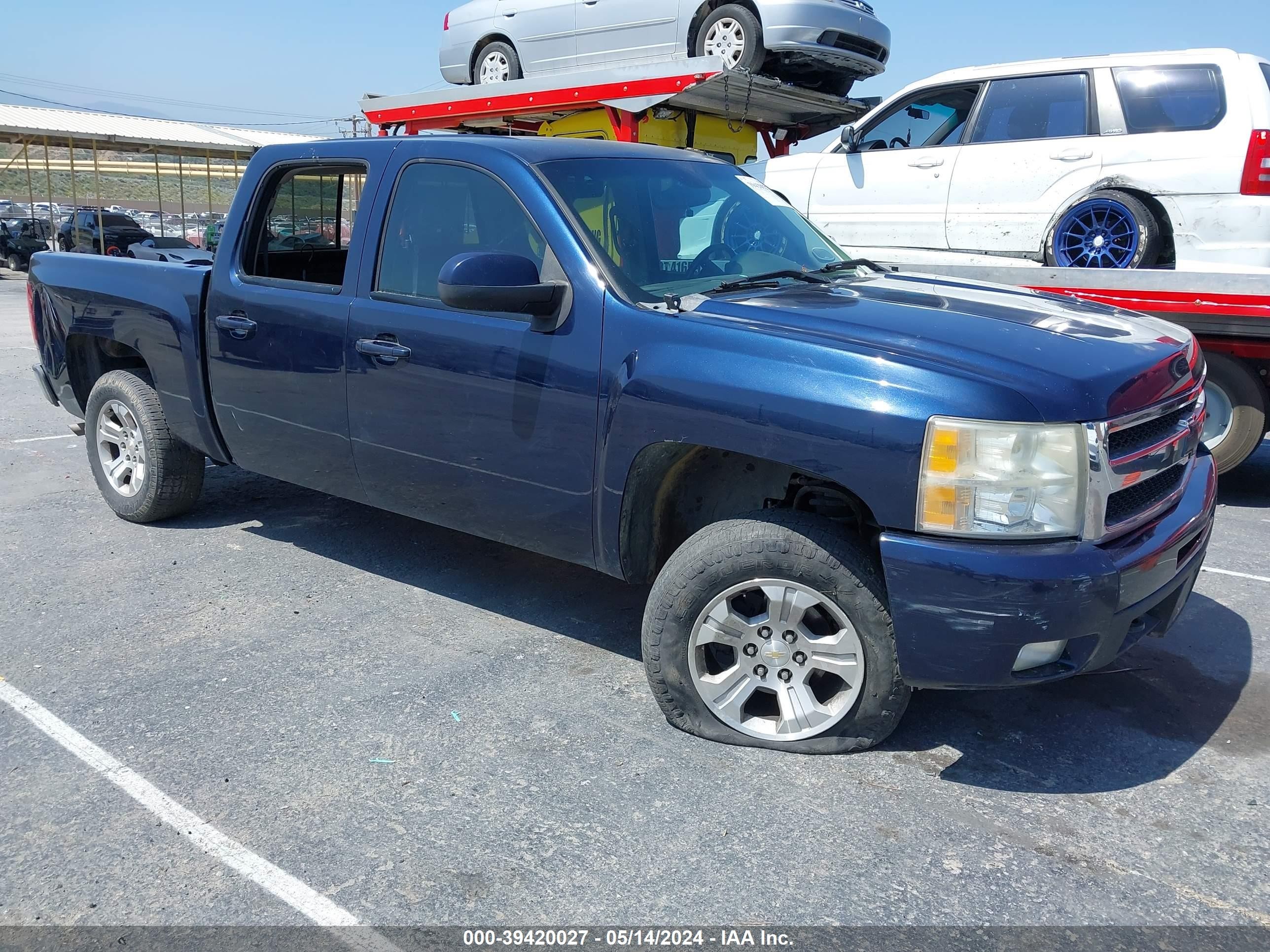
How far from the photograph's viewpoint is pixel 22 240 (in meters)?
27.8

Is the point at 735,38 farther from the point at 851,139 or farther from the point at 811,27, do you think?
the point at 851,139

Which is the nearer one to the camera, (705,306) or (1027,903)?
(1027,903)

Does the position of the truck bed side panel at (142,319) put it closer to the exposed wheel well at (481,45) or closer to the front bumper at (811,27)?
the front bumper at (811,27)

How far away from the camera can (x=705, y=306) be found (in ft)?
11.4

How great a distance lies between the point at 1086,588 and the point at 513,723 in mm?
1820

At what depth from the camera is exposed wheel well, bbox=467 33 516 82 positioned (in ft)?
34.8

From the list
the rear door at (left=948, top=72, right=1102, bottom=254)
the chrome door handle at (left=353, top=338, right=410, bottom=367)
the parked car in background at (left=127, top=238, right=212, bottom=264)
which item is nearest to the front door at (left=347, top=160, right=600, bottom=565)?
the chrome door handle at (left=353, top=338, right=410, bottom=367)

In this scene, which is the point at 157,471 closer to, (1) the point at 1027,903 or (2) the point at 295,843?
(2) the point at 295,843

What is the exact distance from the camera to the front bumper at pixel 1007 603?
9.31ft

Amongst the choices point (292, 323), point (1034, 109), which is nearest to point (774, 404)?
point (292, 323)

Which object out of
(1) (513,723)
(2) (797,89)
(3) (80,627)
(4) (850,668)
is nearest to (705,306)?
(4) (850,668)

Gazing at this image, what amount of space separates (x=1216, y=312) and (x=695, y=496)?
383cm

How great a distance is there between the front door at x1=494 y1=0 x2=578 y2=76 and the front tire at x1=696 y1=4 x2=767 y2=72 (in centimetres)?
142

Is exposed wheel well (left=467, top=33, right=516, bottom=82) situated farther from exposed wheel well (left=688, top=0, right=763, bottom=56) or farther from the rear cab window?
the rear cab window
